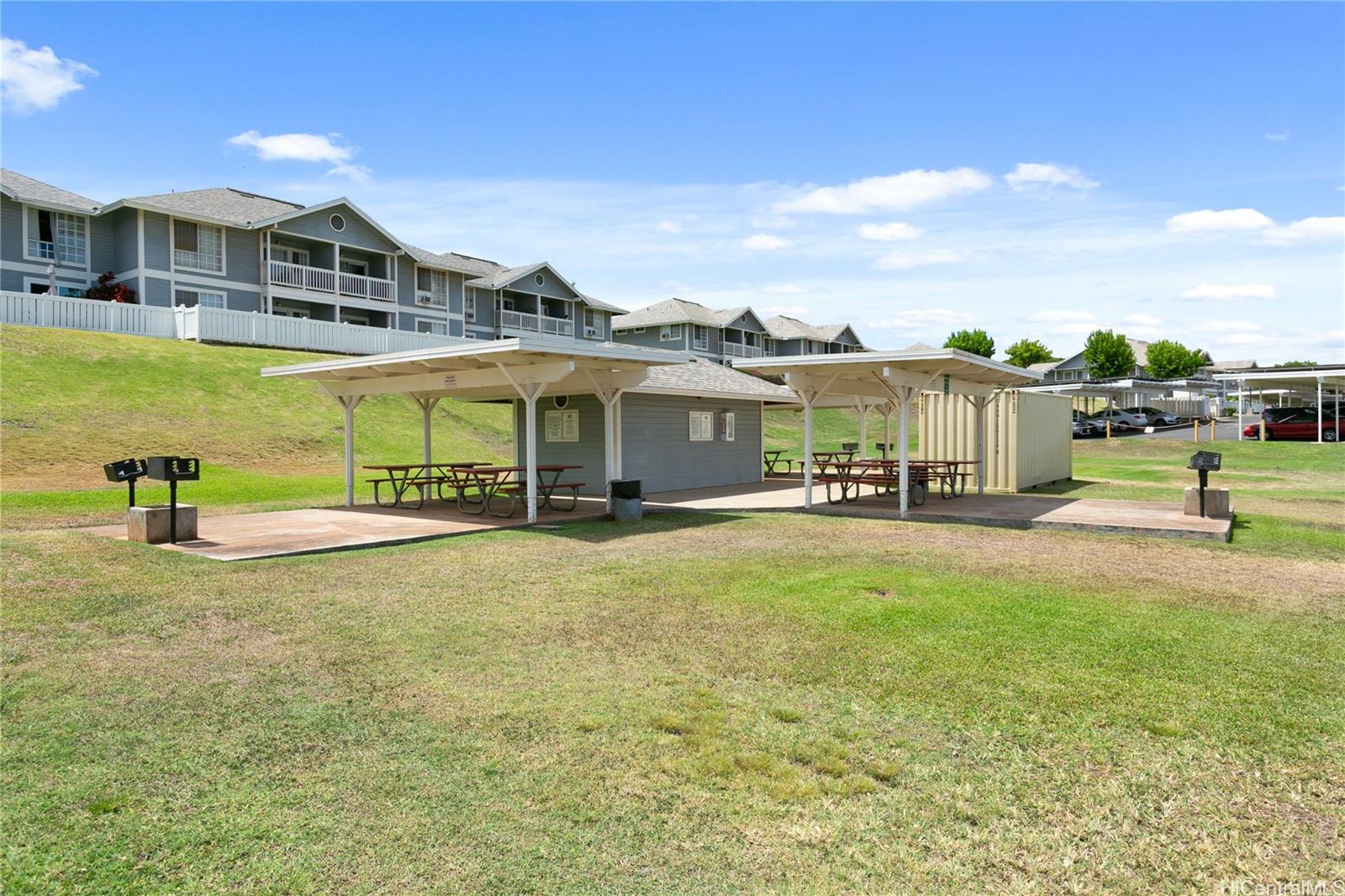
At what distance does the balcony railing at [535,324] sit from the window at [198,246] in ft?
42.2

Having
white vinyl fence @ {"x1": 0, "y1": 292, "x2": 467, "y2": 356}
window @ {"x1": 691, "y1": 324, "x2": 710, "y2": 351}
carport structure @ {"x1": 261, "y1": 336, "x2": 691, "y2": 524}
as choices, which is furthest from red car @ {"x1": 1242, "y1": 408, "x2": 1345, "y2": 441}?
white vinyl fence @ {"x1": 0, "y1": 292, "x2": 467, "y2": 356}

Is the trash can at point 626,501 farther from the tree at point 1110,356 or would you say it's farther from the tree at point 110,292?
the tree at point 1110,356

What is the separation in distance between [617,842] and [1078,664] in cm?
333

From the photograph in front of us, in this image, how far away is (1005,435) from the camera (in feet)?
57.8

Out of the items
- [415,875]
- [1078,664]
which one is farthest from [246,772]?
[1078,664]

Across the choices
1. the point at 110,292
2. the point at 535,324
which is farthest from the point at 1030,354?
the point at 110,292

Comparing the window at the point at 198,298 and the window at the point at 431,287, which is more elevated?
the window at the point at 431,287

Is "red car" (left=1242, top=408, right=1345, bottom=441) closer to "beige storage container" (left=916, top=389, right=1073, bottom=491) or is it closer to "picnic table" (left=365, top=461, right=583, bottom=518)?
"beige storage container" (left=916, top=389, right=1073, bottom=491)

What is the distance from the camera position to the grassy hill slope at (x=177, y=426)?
15.4 metres

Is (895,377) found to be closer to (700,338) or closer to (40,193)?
(40,193)

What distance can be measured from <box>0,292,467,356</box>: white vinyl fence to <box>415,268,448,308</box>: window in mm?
6676

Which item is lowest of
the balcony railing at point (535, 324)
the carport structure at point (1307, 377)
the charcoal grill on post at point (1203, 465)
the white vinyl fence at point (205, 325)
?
the charcoal grill on post at point (1203, 465)

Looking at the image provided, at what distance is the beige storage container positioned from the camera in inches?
691

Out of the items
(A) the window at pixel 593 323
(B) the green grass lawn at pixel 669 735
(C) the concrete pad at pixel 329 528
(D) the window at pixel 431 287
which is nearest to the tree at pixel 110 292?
(D) the window at pixel 431 287
